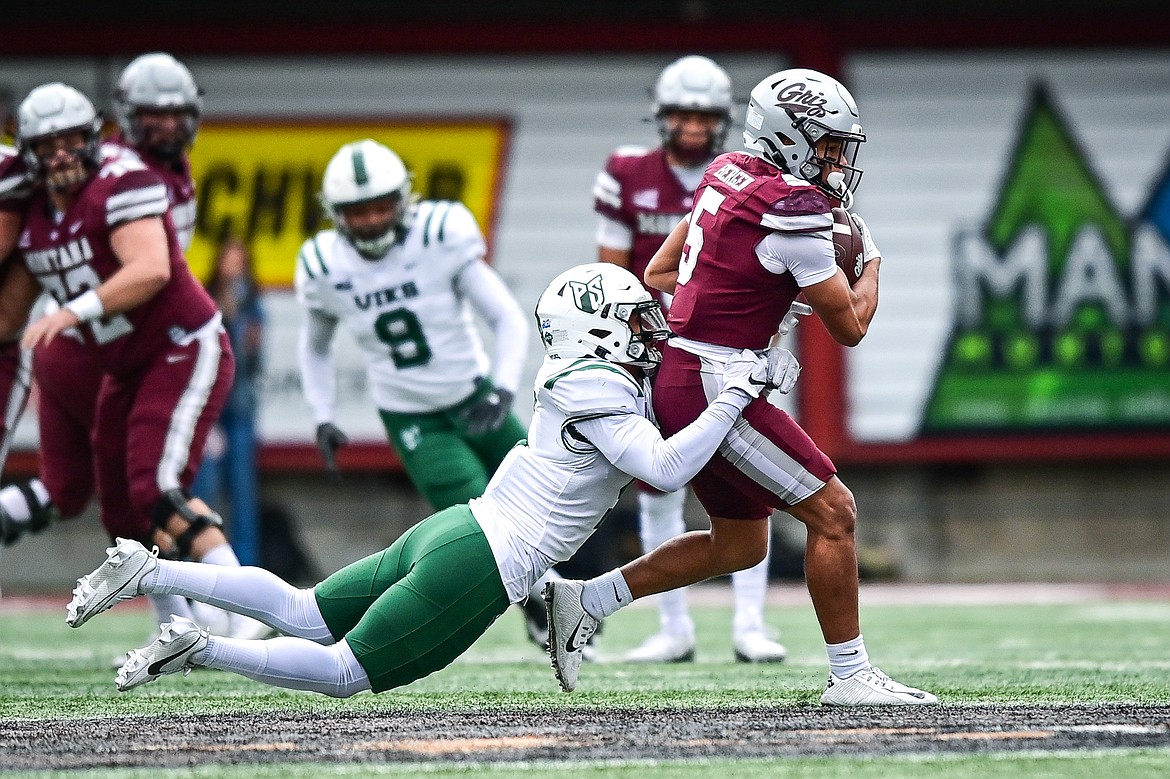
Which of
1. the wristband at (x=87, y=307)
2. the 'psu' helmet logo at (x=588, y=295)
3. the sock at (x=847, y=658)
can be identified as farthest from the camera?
the wristband at (x=87, y=307)

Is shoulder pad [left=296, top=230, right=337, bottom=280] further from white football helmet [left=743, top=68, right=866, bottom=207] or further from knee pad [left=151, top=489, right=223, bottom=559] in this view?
white football helmet [left=743, top=68, right=866, bottom=207]

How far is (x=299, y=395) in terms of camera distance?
1159 centimetres

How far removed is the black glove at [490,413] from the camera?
604 centimetres

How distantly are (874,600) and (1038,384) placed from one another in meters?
2.67

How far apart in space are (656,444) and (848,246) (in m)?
0.86

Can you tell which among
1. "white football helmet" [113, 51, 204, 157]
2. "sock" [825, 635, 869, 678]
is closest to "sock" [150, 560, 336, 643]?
"sock" [825, 635, 869, 678]

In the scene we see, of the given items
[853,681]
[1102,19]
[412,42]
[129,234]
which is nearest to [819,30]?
[1102,19]

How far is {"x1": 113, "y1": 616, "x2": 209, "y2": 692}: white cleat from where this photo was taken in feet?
13.1

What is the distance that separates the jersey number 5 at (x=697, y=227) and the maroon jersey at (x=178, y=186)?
2393 millimetres

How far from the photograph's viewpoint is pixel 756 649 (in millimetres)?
6078

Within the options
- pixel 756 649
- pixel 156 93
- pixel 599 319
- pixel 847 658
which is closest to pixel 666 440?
pixel 599 319

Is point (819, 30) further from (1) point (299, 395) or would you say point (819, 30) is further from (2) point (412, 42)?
(1) point (299, 395)

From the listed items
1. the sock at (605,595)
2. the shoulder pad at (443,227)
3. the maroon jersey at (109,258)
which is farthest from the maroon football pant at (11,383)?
the sock at (605,595)

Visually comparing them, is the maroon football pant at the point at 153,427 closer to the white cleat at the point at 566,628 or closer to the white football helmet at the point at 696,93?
the white cleat at the point at 566,628
